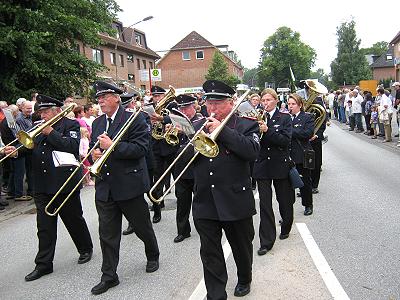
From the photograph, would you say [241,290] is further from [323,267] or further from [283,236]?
[283,236]

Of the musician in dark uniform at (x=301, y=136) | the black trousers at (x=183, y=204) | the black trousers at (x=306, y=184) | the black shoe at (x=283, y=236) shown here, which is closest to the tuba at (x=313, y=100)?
the musician in dark uniform at (x=301, y=136)

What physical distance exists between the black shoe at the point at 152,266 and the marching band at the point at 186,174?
0.04 feet

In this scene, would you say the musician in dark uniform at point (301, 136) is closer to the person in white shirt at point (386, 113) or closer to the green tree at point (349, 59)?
the person in white shirt at point (386, 113)

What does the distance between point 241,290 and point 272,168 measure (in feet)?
6.25

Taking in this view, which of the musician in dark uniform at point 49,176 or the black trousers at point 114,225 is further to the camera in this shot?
the musician in dark uniform at point 49,176

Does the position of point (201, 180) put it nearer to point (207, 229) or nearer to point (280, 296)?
point (207, 229)

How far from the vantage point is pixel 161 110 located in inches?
321

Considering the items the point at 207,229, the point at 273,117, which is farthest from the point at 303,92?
the point at 207,229

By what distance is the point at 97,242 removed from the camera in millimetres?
6680

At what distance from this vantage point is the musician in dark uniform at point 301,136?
7.24m

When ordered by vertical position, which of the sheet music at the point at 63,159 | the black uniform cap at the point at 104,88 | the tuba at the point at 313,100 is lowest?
the sheet music at the point at 63,159

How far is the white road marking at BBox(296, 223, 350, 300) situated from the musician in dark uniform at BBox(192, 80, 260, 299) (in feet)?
3.26

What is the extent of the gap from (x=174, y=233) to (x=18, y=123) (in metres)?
5.07

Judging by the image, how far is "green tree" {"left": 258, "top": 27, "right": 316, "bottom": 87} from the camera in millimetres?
83688
